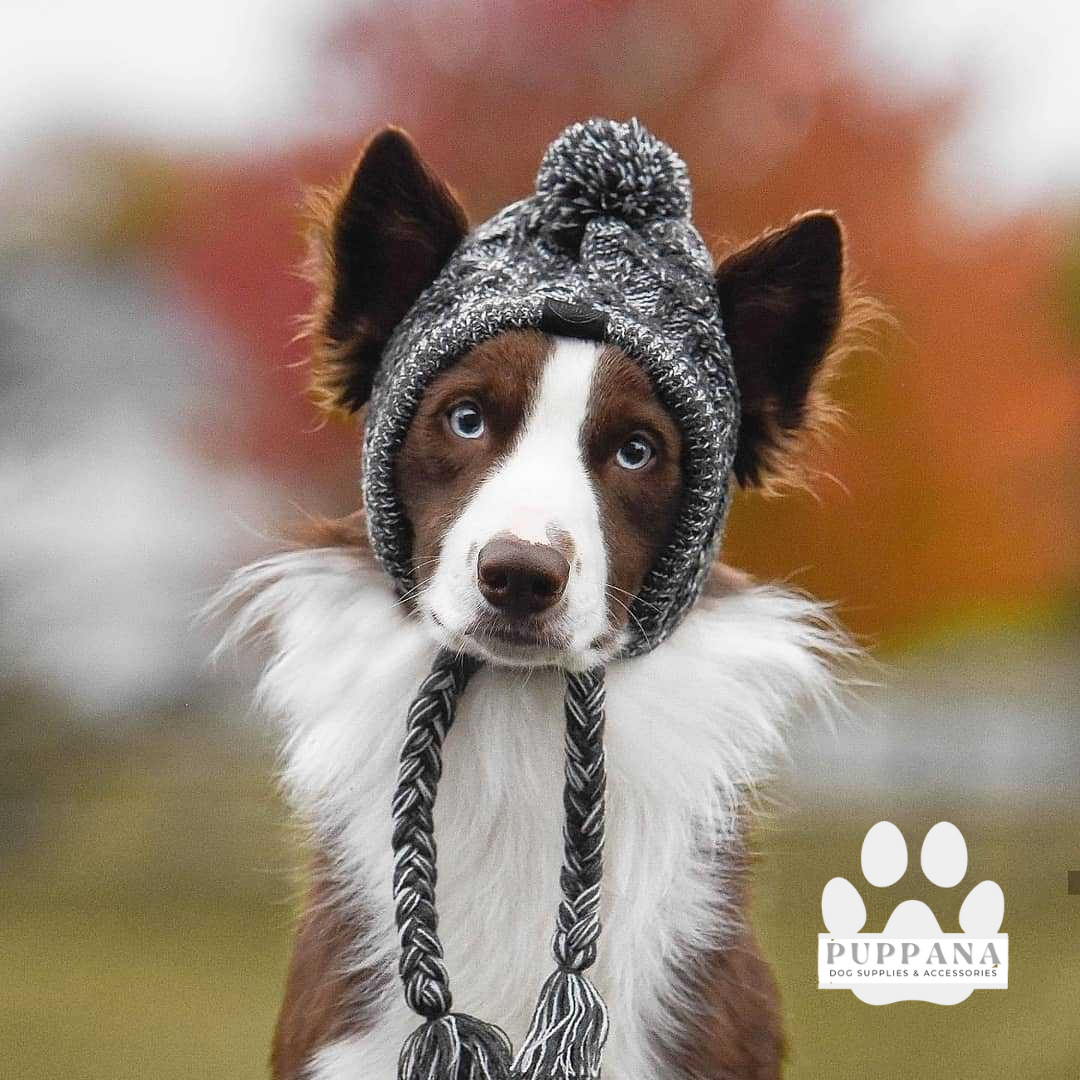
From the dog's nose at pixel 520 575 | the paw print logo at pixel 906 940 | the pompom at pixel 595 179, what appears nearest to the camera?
the dog's nose at pixel 520 575

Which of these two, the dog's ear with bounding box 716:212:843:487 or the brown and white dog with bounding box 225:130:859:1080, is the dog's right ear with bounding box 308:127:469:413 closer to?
the brown and white dog with bounding box 225:130:859:1080

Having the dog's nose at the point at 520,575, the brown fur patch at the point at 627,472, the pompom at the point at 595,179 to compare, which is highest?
the pompom at the point at 595,179

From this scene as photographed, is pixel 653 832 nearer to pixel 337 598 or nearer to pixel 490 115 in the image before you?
pixel 337 598

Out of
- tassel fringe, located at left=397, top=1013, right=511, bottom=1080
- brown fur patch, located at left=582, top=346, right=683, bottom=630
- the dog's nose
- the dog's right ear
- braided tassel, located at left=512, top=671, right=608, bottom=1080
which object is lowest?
tassel fringe, located at left=397, top=1013, right=511, bottom=1080

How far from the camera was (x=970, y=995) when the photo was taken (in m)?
2.09

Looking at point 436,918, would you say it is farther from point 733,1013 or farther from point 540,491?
point 540,491

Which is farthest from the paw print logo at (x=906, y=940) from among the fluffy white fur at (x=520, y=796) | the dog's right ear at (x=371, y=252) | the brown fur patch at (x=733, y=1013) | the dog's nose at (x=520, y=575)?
the dog's right ear at (x=371, y=252)

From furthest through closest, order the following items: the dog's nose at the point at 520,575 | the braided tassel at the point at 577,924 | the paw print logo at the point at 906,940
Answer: the paw print logo at the point at 906,940 → the braided tassel at the point at 577,924 → the dog's nose at the point at 520,575

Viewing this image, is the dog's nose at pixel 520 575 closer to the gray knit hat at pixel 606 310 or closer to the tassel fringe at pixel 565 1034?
the gray knit hat at pixel 606 310

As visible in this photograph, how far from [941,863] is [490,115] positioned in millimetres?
1686

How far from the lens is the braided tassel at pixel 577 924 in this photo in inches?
48.4

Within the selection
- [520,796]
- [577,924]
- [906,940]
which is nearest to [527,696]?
[520,796]

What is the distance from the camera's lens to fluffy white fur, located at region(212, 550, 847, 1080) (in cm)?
136

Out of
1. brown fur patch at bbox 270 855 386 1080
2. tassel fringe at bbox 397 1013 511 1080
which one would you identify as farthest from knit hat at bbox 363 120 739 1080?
brown fur patch at bbox 270 855 386 1080
